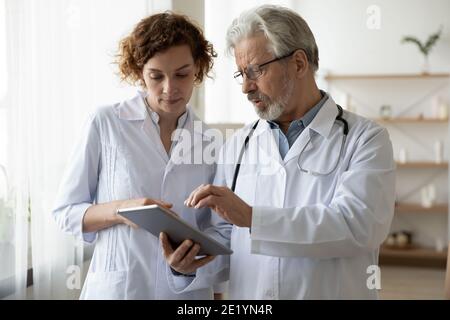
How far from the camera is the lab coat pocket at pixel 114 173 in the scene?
61.3 inches

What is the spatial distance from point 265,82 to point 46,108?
0.92 metres

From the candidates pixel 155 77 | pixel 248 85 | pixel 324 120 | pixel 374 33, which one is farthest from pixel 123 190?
pixel 374 33

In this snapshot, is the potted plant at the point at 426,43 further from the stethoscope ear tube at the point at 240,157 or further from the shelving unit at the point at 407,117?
the stethoscope ear tube at the point at 240,157

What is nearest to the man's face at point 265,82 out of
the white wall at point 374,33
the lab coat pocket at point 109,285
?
the lab coat pocket at point 109,285

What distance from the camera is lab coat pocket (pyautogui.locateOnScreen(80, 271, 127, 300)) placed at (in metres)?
1.55

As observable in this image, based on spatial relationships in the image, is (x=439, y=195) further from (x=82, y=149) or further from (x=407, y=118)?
(x=82, y=149)

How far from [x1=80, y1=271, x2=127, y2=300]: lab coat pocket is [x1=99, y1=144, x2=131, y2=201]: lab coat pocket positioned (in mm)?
201

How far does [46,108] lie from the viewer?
2.08 meters

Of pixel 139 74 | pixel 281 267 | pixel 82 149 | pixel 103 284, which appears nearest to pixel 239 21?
pixel 139 74

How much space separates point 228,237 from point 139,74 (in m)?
0.52

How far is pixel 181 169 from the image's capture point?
1.60 m

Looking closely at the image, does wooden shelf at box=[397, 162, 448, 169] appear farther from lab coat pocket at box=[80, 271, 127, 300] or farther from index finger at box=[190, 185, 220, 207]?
index finger at box=[190, 185, 220, 207]

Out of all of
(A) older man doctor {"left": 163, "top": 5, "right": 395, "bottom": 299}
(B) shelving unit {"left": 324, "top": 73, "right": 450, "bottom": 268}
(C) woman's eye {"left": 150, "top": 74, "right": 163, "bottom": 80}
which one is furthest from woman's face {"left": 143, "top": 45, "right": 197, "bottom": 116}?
(B) shelving unit {"left": 324, "top": 73, "right": 450, "bottom": 268}

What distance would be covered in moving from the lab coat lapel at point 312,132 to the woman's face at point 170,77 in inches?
13.0
